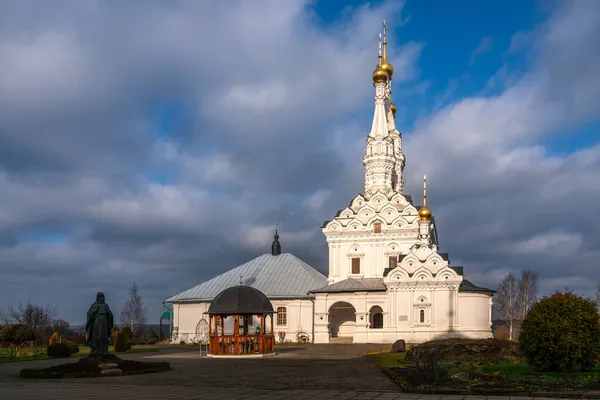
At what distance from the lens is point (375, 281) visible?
50219 mm

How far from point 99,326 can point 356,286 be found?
28817mm

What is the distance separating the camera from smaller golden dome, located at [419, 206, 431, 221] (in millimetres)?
49469

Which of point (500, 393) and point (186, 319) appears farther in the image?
point (186, 319)

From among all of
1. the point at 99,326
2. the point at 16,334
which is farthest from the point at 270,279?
the point at 99,326

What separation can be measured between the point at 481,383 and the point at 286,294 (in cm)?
3466

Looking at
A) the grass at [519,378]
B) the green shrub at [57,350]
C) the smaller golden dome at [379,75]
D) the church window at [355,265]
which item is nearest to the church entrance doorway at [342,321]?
the church window at [355,265]

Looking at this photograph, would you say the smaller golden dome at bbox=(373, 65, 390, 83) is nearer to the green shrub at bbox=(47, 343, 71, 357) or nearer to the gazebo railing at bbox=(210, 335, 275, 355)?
the gazebo railing at bbox=(210, 335, 275, 355)

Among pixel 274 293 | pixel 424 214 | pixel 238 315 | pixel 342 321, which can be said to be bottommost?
pixel 342 321

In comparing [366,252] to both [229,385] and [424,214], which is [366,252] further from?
[229,385]

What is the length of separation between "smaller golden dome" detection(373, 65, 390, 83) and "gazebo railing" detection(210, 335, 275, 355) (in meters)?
31.9

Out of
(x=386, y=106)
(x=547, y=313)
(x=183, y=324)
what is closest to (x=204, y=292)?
(x=183, y=324)

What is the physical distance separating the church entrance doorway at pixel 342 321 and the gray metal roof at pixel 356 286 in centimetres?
209

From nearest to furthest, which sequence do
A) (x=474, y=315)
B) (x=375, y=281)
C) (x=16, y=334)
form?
(x=16, y=334), (x=474, y=315), (x=375, y=281)

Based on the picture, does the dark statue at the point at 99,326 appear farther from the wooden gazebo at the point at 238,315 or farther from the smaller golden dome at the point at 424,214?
the smaller golden dome at the point at 424,214
